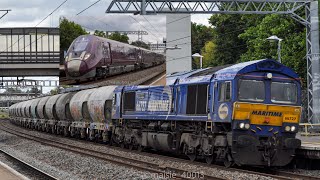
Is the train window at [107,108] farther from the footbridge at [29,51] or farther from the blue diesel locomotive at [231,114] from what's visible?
the footbridge at [29,51]

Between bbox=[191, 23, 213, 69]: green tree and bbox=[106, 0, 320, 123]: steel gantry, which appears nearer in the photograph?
bbox=[106, 0, 320, 123]: steel gantry

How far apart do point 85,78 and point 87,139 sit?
4.23 meters

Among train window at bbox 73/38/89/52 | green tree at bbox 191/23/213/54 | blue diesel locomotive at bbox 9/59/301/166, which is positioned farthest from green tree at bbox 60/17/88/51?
green tree at bbox 191/23/213/54

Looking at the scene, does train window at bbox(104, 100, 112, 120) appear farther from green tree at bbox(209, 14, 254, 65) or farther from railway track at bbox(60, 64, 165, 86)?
green tree at bbox(209, 14, 254, 65)

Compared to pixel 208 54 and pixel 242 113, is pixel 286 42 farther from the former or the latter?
pixel 208 54

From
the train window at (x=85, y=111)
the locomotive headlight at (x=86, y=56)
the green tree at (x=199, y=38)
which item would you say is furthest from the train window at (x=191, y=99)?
the green tree at (x=199, y=38)

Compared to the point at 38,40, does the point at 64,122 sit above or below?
below

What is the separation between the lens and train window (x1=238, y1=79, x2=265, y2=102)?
57.3 feet

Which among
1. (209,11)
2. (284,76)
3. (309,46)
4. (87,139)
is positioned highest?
(209,11)

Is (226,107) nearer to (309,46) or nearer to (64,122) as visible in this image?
(309,46)

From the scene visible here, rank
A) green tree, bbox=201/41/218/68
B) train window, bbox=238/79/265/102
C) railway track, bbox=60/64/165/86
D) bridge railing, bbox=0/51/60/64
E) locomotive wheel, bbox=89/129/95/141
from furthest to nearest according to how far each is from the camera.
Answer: green tree, bbox=201/41/218/68
bridge railing, bbox=0/51/60/64
railway track, bbox=60/64/165/86
locomotive wheel, bbox=89/129/95/141
train window, bbox=238/79/265/102

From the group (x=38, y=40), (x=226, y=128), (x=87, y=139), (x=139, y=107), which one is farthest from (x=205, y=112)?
(x=38, y=40)

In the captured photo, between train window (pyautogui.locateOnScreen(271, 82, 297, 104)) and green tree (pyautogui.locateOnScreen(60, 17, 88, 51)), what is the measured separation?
3228 cm

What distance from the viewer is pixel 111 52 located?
1538 inches
